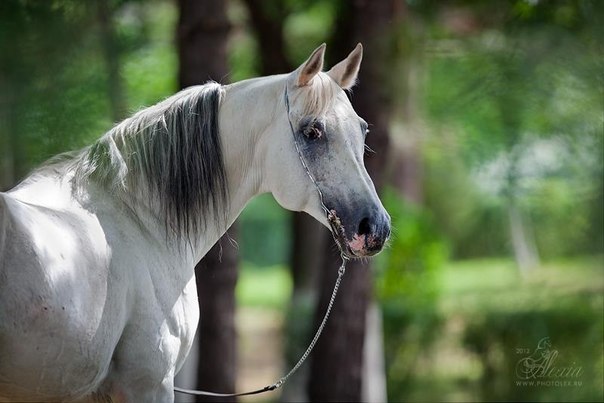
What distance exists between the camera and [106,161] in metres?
4.07

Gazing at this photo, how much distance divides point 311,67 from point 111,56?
4119 mm

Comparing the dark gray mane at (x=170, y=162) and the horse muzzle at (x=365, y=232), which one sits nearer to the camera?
the horse muzzle at (x=365, y=232)

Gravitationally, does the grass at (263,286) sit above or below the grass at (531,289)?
below

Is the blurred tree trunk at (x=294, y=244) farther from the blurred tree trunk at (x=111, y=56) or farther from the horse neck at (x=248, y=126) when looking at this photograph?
the horse neck at (x=248, y=126)

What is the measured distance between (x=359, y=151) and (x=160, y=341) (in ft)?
3.73

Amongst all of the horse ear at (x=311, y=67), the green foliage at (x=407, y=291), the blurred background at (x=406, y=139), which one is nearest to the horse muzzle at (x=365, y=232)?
the horse ear at (x=311, y=67)

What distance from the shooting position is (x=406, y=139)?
13.6 metres

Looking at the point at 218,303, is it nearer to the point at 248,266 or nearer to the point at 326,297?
the point at 326,297

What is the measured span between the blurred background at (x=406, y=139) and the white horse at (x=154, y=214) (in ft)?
6.18

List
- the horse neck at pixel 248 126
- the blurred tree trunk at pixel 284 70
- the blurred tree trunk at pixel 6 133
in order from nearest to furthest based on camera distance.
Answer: the horse neck at pixel 248 126, the blurred tree trunk at pixel 6 133, the blurred tree trunk at pixel 284 70

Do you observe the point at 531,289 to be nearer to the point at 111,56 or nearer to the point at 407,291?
the point at 407,291

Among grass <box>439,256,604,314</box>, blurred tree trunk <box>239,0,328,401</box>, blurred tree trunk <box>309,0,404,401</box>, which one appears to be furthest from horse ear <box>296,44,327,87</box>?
grass <box>439,256,604,314</box>

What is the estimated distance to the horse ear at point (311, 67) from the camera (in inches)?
155

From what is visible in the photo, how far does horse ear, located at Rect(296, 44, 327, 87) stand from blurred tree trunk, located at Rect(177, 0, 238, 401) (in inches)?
112
